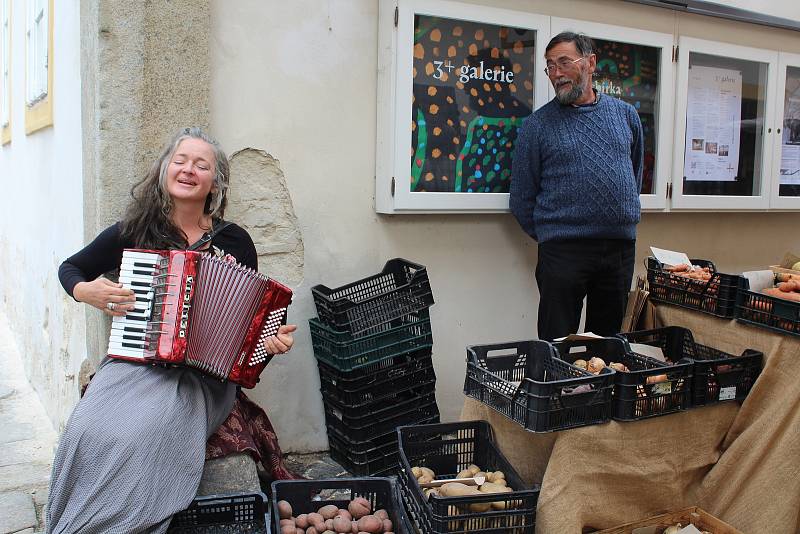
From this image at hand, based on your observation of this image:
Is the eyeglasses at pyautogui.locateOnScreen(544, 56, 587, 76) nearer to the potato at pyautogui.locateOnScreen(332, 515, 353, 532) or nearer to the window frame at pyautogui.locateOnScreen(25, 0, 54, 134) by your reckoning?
the potato at pyautogui.locateOnScreen(332, 515, 353, 532)

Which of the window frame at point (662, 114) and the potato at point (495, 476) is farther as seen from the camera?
the window frame at point (662, 114)

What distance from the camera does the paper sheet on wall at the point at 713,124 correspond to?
489cm

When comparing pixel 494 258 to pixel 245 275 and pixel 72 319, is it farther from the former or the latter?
pixel 72 319

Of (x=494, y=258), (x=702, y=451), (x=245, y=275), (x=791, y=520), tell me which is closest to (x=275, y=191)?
(x=245, y=275)

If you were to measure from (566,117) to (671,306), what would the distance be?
1.08 meters

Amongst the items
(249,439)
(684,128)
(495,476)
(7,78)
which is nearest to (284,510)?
(249,439)

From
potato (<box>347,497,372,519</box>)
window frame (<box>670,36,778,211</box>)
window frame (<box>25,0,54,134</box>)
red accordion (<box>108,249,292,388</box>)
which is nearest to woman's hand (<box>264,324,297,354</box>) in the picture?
red accordion (<box>108,249,292,388</box>)

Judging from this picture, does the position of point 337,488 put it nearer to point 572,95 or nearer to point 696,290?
point 696,290

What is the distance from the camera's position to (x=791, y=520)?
2.89 m

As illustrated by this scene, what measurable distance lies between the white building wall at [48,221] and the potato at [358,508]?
177cm

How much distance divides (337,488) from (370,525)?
24 centimetres

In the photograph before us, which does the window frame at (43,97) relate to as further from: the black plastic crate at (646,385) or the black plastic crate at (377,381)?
the black plastic crate at (646,385)

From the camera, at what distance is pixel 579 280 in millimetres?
3902

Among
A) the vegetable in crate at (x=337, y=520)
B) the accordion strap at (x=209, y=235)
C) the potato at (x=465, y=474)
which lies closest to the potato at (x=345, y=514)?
the vegetable in crate at (x=337, y=520)
